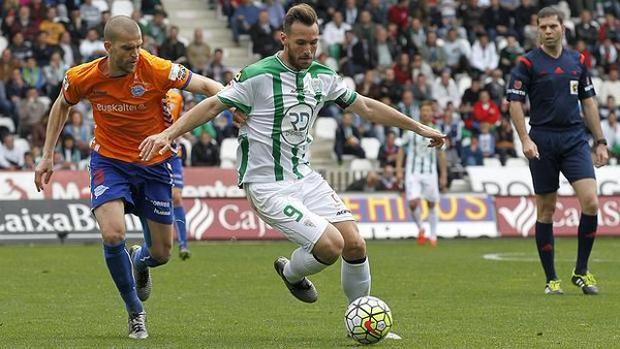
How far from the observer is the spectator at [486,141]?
2942 cm

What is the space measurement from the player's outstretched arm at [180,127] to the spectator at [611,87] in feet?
80.0

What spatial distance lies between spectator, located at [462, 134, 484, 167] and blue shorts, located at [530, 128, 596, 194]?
15.4 m

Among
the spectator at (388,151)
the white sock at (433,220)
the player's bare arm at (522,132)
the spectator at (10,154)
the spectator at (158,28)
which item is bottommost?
the white sock at (433,220)

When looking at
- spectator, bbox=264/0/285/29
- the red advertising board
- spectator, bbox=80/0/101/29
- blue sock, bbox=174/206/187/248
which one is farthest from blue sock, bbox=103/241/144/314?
spectator, bbox=264/0/285/29

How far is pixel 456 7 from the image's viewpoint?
3456 cm

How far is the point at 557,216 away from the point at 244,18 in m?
10.4

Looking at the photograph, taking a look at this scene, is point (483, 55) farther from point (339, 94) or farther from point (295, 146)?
point (295, 146)

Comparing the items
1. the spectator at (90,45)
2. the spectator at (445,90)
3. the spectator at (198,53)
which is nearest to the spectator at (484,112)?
the spectator at (445,90)

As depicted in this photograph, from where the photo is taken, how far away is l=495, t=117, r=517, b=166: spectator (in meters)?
29.6

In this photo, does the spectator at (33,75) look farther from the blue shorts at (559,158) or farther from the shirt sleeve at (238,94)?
the shirt sleeve at (238,94)

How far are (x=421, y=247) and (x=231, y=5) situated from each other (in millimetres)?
12027

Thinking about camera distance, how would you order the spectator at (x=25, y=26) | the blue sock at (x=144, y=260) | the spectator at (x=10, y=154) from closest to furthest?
the blue sock at (x=144, y=260)
the spectator at (x=10, y=154)
the spectator at (x=25, y=26)

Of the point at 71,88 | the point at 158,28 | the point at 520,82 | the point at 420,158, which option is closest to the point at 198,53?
the point at 158,28

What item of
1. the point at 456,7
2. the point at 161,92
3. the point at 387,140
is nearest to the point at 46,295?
the point at 161,92
